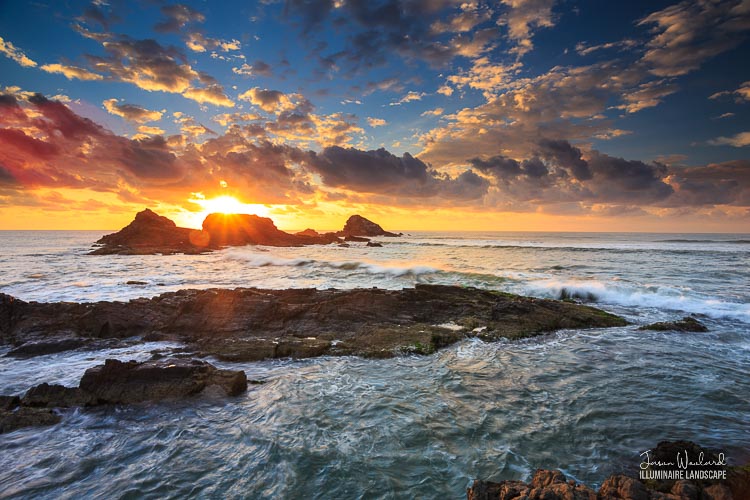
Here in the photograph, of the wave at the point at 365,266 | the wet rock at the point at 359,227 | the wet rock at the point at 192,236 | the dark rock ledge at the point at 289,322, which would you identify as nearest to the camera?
the dark rock ledge at the point at 289,322

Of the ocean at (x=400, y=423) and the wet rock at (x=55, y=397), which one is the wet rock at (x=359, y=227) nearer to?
the ocean at (x=400, y=423)

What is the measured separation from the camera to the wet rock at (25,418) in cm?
676

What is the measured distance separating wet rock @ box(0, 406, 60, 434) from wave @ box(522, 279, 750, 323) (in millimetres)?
23322

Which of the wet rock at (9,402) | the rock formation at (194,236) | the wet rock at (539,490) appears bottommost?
the wet rock at (9,402)

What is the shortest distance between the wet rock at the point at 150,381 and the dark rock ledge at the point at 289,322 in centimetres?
236

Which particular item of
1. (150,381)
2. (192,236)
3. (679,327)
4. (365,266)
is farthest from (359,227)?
(150,381)

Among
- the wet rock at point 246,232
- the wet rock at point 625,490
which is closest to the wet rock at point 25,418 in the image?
the wet rock at point 625,490

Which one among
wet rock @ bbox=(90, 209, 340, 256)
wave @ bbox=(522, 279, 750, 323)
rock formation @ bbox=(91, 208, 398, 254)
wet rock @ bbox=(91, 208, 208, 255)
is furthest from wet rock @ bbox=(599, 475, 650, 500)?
wet rock @ bbox=(91, 208, 208, 255)

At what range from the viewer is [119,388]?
7.80 m

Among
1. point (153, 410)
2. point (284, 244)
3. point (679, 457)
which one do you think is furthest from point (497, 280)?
point (284, 244)

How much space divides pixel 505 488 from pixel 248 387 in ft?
21.8

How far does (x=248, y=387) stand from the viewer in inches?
343

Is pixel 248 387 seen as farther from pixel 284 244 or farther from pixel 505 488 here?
pixel 284 244

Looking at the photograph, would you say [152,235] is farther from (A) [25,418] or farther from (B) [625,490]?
(B) [625,490]
